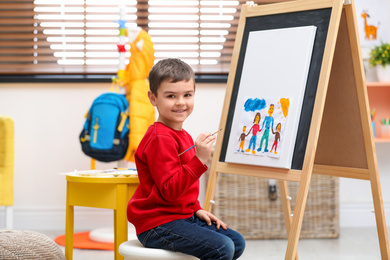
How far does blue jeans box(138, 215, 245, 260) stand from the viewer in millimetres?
1569

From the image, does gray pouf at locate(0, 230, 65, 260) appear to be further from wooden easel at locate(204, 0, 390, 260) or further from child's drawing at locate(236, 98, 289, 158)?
child's drawing at locate(236, 98, 289, 158)

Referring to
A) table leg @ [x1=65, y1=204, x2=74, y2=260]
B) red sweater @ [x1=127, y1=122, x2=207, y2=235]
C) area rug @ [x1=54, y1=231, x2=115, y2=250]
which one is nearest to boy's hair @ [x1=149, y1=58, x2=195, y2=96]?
red sweater @ [x1=127, y1=122, x2=207, y2=235]

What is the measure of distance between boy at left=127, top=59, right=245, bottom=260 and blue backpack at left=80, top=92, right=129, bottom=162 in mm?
1240

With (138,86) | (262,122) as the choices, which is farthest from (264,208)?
(262,122)

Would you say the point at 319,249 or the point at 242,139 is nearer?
the point at 242,139

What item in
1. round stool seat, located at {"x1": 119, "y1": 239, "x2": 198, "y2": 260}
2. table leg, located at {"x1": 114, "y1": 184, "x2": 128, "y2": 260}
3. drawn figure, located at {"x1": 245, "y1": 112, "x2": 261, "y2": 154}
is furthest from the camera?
drawn figure, located at {"x1": 245, "y1": 112, "x2": 261, "y2": 154}

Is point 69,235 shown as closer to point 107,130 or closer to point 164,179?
point 164,179

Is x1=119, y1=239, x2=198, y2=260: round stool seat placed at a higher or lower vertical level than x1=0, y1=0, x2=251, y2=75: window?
lower

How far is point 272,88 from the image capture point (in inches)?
78.1

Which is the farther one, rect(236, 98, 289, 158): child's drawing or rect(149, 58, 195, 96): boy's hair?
rect(236, 98, 289, 158): child's drawing

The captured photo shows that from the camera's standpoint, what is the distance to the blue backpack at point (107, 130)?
115 inches

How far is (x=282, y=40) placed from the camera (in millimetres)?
2014

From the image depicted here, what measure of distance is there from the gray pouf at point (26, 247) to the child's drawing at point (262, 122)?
0.75 m

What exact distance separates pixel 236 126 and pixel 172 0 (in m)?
1.68
